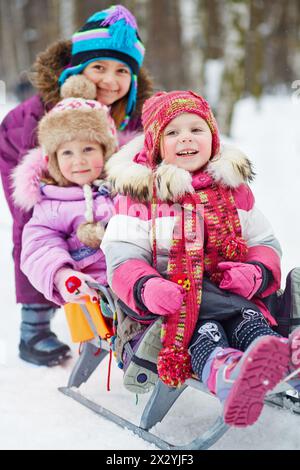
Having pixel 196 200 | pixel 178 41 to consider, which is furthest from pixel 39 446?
pixel 178 41

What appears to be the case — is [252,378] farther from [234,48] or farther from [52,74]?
[234,48]

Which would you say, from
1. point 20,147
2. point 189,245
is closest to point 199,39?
point 20,147

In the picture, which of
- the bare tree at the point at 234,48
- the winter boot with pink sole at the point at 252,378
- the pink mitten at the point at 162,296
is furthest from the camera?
the bare tree at the point at 234,48

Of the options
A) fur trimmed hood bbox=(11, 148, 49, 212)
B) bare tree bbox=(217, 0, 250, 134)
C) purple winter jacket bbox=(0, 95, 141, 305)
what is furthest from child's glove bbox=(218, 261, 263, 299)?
bare tree bbox=(217, 0, 250, 134)

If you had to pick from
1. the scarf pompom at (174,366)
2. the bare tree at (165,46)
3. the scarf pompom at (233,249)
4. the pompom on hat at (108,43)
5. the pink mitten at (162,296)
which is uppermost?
the bare tree at (165,46)

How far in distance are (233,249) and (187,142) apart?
417 mm

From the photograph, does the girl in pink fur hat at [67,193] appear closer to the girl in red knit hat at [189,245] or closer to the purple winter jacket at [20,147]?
the purple winter jacket at [20,147]

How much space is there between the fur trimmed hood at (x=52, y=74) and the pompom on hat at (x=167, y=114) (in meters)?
0.98

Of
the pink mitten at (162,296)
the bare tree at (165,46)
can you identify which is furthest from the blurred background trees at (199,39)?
the pink mitten at (162,296)

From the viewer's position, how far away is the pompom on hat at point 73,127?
9.54ft

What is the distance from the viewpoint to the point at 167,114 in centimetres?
231
